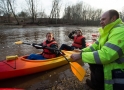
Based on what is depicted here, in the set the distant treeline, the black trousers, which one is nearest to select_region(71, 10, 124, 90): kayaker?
the black trousers

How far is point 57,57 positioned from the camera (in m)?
5.15

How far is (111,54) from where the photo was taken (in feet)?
5.94

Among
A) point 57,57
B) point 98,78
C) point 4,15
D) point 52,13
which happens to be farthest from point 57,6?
point 98,78

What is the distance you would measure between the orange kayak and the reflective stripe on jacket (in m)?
2.36

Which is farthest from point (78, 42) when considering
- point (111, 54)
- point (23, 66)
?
point (111, 54)

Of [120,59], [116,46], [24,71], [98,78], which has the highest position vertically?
[116,46]

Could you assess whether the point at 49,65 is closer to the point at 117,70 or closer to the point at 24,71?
the point at 24,71

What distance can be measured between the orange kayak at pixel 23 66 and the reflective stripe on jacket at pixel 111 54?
2.36 meters

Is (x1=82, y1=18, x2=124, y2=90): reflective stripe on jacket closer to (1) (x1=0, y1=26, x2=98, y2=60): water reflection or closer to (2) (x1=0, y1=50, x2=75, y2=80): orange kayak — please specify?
(2) (x1=0, y1=50, x2=75, y2=80): orange kayak

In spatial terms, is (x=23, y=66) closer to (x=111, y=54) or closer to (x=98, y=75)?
(x=98, y=75)

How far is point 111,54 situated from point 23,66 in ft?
10.1

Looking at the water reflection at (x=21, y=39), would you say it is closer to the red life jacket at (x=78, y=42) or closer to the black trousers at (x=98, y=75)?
the red life jacket at (x=78, y=42)

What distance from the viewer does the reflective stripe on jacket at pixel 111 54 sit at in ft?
5.95

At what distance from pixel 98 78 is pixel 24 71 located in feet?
8.40
